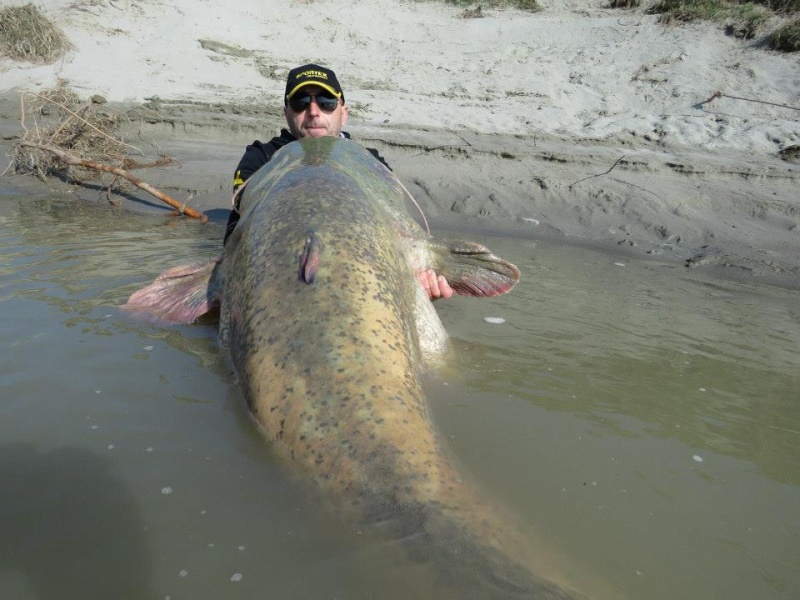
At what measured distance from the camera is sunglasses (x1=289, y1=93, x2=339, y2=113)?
3.98m

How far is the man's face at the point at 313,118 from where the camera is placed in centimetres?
397

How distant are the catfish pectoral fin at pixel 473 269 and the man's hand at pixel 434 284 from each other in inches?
1.0

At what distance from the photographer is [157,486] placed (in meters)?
1.96

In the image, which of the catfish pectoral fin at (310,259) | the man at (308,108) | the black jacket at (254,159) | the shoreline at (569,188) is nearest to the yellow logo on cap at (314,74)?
the man at (308,108)

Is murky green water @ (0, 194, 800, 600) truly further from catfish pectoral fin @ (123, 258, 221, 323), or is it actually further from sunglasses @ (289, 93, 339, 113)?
sunglasses @ (289, 93, 339, 113)

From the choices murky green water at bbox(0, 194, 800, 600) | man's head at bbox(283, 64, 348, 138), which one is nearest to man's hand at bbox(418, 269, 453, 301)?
murky green water at bbox(0, 194, 800, 600)

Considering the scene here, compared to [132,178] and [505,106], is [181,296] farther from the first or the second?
[505,106]

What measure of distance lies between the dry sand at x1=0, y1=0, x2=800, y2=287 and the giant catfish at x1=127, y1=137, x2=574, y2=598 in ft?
11.4

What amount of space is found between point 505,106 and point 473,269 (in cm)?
635

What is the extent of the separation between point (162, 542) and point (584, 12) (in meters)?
11.9

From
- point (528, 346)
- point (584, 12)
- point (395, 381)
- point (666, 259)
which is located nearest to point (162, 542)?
point (395, 381)

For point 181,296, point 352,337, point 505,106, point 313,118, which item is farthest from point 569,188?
point 352,337

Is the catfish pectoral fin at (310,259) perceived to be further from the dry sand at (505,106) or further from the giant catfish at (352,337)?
the dry sand at (505,106)

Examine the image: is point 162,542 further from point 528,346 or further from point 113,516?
point 528,346
